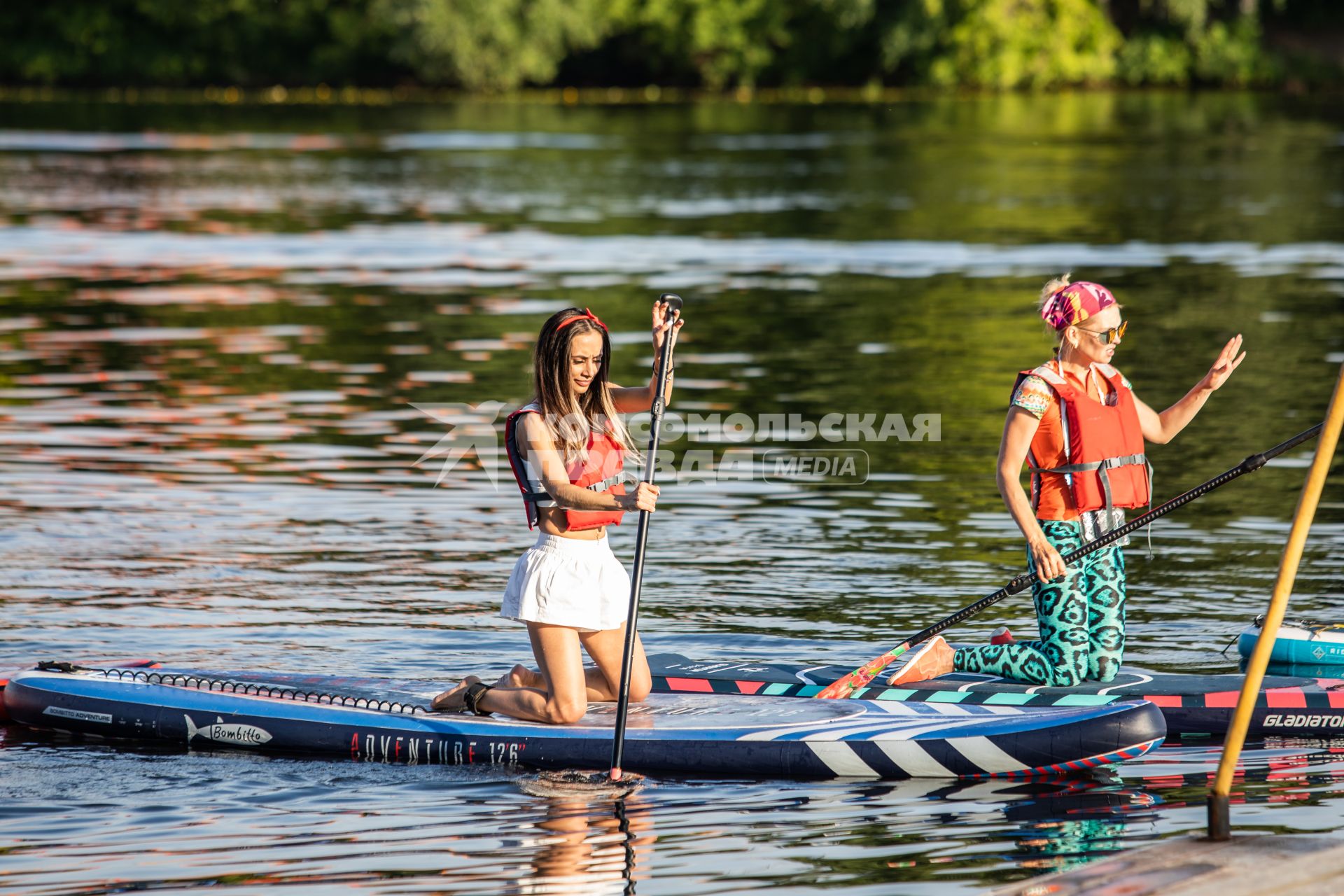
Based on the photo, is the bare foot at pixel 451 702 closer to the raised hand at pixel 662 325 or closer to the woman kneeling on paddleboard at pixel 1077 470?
the raised hand at pixel 662 325

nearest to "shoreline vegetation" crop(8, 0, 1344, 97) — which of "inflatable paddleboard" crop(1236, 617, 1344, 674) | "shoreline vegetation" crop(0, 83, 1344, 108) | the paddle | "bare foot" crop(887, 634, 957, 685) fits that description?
"shoreline vegetation" crop(0, 83, 1344, 108)

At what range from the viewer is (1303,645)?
815 centimetres

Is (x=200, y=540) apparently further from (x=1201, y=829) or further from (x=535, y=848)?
(x=1201, y=829)

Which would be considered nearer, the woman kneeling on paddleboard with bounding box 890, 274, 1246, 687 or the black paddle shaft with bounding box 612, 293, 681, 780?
the black paddle shaft with bounding box 612, 293, 681, 780

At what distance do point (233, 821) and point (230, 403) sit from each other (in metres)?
9.96

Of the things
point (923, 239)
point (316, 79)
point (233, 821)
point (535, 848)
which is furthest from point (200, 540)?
point (316, 79)

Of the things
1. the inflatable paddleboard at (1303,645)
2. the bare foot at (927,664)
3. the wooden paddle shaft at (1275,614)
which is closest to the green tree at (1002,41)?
the inflatable paddleboard at (1303,645)

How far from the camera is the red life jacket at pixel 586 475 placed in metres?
7.38

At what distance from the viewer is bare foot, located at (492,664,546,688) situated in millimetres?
7854

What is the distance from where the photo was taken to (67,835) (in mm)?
6742

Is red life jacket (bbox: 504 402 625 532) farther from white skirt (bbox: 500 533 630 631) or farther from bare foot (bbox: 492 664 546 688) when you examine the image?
bare foot (bbox: 492 664 546 688)

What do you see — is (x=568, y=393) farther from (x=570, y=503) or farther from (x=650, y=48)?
(x=650, y=48)

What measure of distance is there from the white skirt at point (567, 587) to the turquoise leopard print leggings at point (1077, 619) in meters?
1.74

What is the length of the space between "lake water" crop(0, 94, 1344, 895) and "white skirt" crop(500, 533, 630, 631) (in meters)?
0.69
